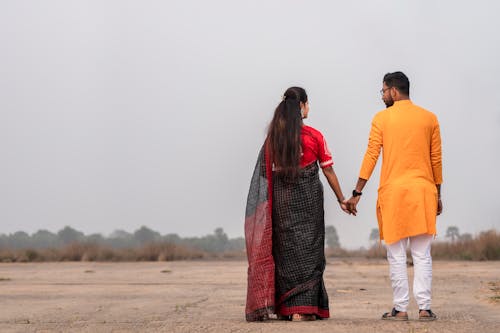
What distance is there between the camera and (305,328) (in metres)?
7.18

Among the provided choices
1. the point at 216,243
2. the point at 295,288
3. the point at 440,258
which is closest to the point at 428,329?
the point at 295,288

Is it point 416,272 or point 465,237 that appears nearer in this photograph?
point 416,272

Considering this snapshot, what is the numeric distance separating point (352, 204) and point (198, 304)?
11.1 ft

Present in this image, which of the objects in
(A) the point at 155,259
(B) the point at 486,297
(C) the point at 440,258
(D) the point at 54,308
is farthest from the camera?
(A) the point at 155,259

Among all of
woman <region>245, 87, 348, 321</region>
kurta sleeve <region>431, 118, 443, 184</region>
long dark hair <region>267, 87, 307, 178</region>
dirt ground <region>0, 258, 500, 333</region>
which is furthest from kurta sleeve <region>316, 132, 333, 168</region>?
dirt ground <region>0, 258, 500, 333</region>

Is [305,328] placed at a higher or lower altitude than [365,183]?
lower

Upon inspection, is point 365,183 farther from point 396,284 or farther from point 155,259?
point 155,259

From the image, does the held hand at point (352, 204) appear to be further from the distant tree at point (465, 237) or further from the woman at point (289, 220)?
the distant tree at point (465, 237)

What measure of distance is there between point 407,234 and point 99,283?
9210 millimetres

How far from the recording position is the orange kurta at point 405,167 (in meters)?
7.96

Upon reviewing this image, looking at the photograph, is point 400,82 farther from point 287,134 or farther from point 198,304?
point 198,304

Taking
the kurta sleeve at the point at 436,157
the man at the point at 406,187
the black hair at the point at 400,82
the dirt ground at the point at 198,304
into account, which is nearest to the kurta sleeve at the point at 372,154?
the man at the point at 406,187

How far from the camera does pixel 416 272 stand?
8055 millimetres

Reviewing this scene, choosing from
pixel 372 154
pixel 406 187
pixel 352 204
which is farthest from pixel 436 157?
pixel 352 204
